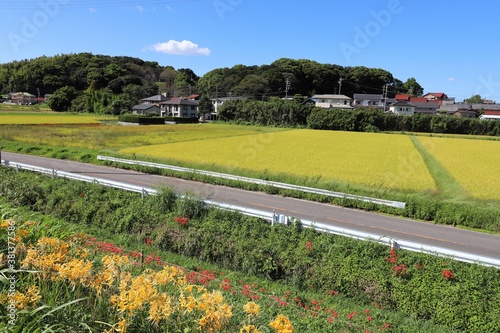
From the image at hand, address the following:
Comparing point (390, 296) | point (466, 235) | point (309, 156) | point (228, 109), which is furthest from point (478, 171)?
point (228, 109)

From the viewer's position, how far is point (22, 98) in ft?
328

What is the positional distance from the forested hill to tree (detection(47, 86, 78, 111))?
0.21 metres

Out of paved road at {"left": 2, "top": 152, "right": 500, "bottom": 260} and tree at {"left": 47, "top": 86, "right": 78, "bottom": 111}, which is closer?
paved road at {"left": 2, "top": 152, "right": 500, "bottom": 260}

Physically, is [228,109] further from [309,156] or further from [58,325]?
[58,325]

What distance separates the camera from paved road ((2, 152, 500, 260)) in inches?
429

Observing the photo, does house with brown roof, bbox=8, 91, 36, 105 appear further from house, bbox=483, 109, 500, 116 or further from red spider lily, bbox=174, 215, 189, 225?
house, bbox=483, 109, 500, 116

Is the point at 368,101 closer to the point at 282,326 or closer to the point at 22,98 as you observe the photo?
the point at 22,98

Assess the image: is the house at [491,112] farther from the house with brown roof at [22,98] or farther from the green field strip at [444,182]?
the house with brown roof at [22,98]

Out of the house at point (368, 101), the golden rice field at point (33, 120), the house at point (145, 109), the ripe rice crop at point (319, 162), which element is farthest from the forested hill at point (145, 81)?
the ripe rice crop at point (319, 162)

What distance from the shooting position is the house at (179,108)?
78.7 m

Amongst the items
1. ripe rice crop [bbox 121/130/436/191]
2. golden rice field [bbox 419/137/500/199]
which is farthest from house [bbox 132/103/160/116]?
golden rice field [bbox 419/137/500/199]

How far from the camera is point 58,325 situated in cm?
304

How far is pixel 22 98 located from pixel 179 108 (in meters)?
53.5

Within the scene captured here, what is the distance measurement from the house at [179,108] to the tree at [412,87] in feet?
321
